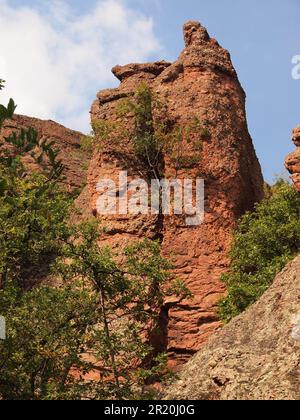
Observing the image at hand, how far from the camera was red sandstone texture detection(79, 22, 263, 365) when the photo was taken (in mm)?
29359

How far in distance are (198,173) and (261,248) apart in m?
5.42

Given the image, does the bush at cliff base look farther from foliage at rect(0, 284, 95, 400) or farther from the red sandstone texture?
foliage at rect(0, 284, 95, 400)

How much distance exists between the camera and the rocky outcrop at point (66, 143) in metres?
45.9

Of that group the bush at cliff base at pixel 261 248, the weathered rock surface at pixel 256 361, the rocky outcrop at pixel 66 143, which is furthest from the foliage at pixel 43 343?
the rocky outcrop at pixel 66 143

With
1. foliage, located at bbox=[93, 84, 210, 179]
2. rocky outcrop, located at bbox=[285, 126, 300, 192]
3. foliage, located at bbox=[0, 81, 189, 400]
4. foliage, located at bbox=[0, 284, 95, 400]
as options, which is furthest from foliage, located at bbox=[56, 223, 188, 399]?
foliage, located at bbox=[93, 84, 210, 179]

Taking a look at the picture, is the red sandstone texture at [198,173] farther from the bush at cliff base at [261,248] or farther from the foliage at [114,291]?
the foliage at [114,291]

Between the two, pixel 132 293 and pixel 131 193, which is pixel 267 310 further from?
pixel 131 193

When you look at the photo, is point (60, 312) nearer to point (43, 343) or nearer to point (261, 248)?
point (43, 343)

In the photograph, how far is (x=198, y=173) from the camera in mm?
32875

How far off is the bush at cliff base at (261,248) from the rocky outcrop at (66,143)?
17220 millimetres

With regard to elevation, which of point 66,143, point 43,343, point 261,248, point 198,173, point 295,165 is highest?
point 66,143

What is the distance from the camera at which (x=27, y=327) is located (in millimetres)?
16297

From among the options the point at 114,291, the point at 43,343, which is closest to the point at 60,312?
the point at 43,343
